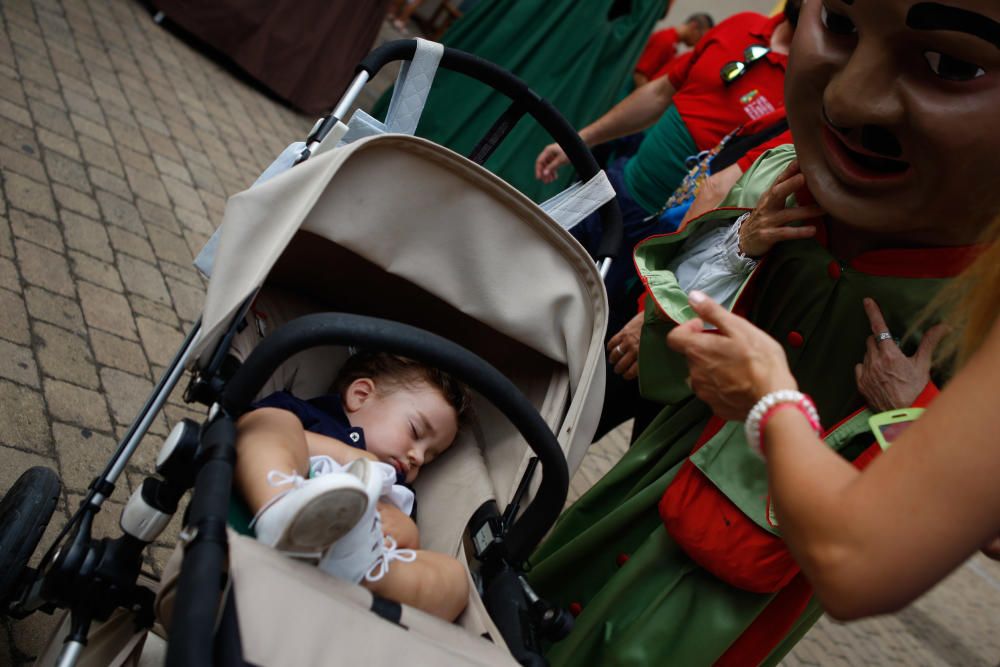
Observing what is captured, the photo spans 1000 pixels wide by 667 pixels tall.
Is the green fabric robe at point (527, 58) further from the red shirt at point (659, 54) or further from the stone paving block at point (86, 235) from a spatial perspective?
the stone paving block at point (86, 235)

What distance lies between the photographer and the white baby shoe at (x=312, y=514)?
1.26m

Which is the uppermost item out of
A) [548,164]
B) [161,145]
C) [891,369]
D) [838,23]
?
[838,23]

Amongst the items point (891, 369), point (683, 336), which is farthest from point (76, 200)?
point (891, 369)

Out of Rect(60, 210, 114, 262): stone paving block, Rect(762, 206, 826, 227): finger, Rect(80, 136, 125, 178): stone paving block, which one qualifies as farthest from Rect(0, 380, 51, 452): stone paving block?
Rect(762, 206, 826, 227): finger

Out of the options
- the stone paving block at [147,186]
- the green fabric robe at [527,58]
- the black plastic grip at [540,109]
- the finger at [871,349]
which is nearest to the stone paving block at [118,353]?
the stone paving block at [147,186]

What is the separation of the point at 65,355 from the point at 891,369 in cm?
250

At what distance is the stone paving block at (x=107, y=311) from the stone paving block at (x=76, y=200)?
576 mm

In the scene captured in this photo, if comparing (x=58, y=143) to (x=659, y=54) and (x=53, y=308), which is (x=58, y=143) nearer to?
(x=53, y=308)

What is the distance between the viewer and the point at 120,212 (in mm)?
3875

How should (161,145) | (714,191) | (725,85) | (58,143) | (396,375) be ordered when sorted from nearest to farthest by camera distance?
(396,375), (714,191), (725,85), (58,143), (161,145)

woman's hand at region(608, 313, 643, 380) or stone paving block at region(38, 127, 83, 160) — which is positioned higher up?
woman's hand at region(608, 313, 643, 380)

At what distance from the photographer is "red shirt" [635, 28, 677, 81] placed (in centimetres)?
680

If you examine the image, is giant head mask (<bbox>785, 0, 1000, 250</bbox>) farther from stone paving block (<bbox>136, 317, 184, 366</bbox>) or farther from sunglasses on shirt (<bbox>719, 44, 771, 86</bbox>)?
stone paving block (<bbox>136, 317, 184, 366</bbox>)

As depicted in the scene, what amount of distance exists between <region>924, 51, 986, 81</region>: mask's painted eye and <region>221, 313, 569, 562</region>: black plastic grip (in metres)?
0.92
